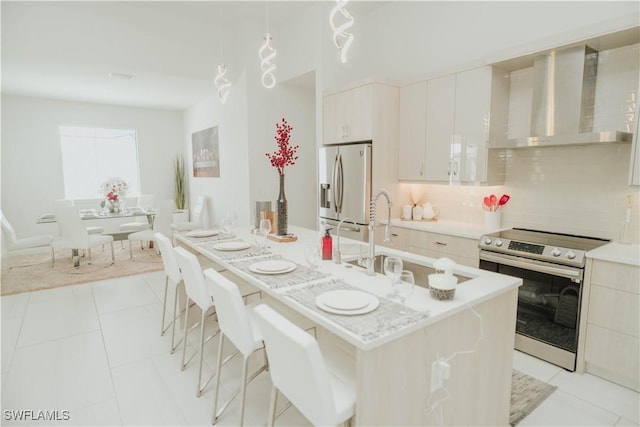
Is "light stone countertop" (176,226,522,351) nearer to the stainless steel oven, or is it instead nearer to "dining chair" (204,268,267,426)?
"dining chair" (204,268,267,426)

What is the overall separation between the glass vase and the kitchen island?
2.80 feet

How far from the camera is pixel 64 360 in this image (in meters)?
2.81

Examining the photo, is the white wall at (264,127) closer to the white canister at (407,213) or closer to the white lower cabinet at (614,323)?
the white canister at (407,213)

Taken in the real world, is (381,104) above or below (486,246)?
above

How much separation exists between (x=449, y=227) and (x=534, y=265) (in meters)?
0.96

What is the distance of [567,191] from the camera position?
3037 millimetres

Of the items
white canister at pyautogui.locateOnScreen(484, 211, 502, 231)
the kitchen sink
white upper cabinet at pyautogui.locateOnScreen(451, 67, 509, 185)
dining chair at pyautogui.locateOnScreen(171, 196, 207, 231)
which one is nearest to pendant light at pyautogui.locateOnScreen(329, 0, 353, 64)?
Answer: the kitchen sink

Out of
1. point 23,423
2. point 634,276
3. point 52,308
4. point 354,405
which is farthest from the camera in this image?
point 52,308

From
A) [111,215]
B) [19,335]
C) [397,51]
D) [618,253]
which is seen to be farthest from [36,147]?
[618,253]

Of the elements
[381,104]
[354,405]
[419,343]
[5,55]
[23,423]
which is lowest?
[23,423]

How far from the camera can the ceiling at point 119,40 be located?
4.12 m

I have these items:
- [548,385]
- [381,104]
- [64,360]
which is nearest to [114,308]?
[64,360]

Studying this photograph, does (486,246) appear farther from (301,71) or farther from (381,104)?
(301,71)

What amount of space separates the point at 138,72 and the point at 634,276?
5.67m
